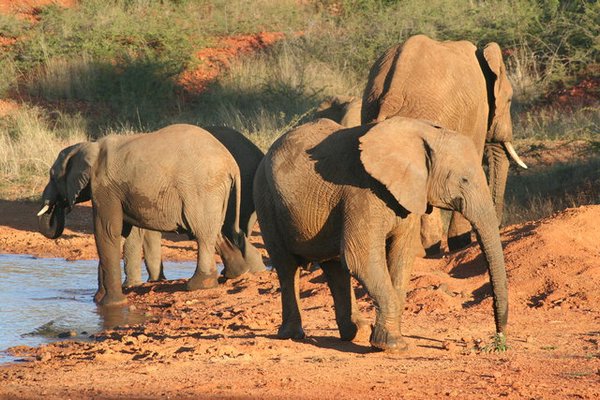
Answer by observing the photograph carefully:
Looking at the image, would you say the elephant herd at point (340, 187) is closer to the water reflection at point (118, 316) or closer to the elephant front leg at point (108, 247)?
the elephant front leg at point (108, 247)

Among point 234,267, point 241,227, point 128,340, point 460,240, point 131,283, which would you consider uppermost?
point 128,340

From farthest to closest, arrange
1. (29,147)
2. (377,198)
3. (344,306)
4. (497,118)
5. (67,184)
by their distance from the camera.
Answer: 1. (29,147)
2. (497,118)
3. (67,184)
4. (344,306)
5. (377,198)

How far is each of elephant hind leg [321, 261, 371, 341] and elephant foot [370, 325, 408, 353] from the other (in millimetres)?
507

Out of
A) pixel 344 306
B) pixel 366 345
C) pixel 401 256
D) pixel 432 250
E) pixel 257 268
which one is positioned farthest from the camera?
pixel 257 268

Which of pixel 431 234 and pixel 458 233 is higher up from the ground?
pixel 431 234

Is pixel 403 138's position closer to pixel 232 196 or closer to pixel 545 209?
pixel 232 196

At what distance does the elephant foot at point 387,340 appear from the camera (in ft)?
25.9

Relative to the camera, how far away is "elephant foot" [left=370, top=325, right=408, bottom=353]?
311 inches

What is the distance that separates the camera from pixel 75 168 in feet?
40.3

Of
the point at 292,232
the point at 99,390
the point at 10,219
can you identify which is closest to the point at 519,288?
the point at 292,232

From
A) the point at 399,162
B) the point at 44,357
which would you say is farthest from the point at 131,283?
the point at 399,162

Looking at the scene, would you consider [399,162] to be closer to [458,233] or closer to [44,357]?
[44,357]

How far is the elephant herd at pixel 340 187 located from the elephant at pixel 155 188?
1 cm

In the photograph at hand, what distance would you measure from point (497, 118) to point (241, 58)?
1560 centimetres
